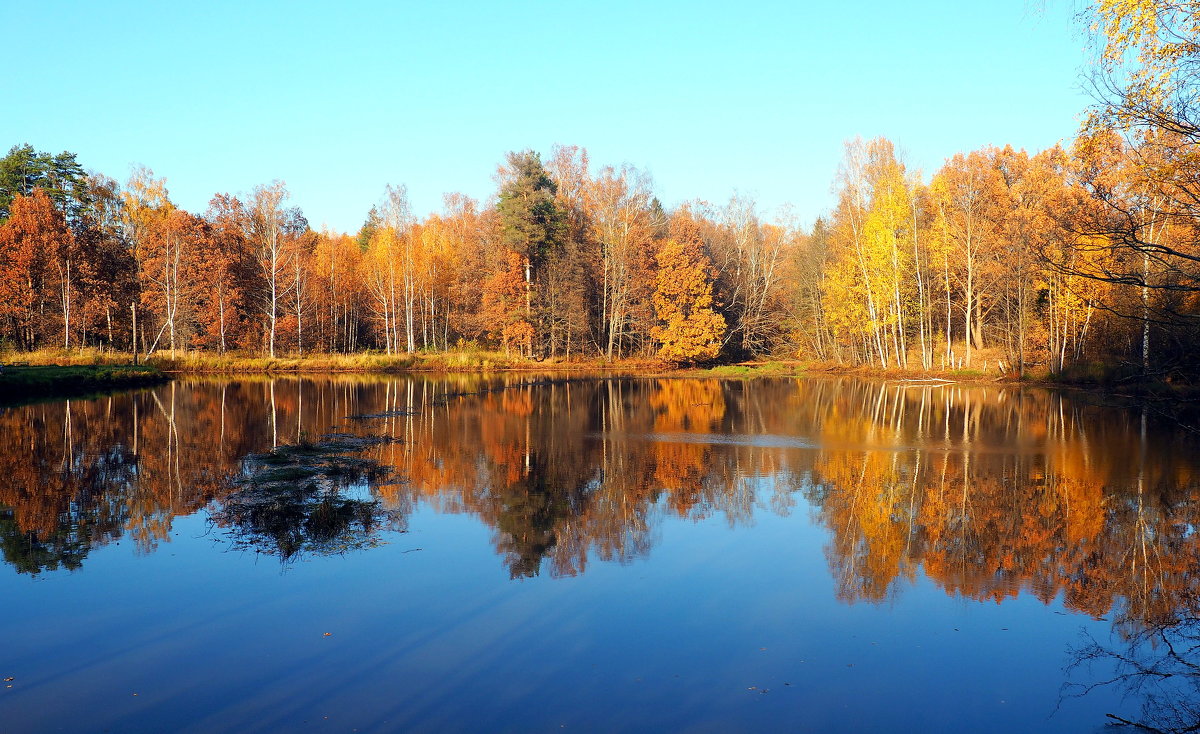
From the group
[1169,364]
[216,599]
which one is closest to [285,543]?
[216,599]

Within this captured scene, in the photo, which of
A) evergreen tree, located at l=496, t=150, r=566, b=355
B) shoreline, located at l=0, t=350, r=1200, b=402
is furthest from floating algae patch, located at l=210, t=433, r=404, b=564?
evergreen tree, located at l=496, t=150, r=566, b=355

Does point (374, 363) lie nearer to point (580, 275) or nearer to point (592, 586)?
point (580, 275)

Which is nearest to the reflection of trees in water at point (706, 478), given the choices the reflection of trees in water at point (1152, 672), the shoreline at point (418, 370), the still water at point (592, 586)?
the still water at point (592, 586)

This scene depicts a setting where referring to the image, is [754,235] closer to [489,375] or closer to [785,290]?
[785,290]

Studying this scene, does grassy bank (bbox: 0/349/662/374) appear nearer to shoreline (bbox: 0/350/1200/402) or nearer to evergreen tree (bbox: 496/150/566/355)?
shoreline (bbox: 0/350/1200/402)

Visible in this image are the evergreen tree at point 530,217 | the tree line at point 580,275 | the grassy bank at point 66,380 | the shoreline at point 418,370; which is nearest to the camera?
the grassy bank at point 66,380

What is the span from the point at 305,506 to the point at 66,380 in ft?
84.6

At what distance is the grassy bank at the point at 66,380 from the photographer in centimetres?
2756

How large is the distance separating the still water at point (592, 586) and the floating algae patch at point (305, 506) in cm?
7

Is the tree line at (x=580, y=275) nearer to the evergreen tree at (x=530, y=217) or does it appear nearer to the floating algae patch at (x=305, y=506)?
the evergreen tree at (x=530, y=217)

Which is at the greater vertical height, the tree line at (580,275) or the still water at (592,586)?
the tree line at (580,275)

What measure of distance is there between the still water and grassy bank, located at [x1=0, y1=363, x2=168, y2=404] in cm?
1333

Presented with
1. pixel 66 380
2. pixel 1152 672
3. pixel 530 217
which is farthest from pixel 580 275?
pixel 1152 672

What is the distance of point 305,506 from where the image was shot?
1118cm
